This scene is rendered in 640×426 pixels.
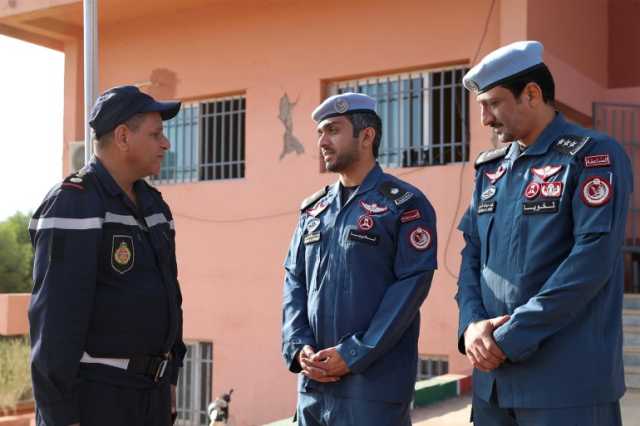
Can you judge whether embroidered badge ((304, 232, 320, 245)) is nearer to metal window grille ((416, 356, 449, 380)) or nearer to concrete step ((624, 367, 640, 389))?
concrete step ((624, 367, 640, 389))

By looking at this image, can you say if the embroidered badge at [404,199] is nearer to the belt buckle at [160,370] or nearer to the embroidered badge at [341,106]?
the embroidered badge at [341,106]

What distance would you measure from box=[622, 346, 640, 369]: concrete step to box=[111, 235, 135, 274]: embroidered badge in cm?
501

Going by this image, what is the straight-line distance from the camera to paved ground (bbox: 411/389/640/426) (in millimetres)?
5305

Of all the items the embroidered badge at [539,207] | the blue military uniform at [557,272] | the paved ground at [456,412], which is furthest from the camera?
the paved ground at [456,412]

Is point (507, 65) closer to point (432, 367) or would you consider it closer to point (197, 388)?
point (432, 367)

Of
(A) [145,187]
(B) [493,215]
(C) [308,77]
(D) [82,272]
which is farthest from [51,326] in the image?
(C) [308,77]

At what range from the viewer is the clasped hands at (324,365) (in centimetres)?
285

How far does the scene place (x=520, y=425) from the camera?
7.92ft

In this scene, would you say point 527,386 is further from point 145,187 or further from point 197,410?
point 197,410

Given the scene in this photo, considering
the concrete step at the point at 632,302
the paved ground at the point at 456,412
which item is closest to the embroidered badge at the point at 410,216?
the paved ground at the point at 456,412

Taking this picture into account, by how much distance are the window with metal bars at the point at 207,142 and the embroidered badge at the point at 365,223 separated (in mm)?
6295

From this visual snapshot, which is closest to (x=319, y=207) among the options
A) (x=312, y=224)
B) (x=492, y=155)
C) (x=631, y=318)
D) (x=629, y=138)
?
(x=312, y=224)

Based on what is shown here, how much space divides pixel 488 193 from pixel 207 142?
23.5 ft

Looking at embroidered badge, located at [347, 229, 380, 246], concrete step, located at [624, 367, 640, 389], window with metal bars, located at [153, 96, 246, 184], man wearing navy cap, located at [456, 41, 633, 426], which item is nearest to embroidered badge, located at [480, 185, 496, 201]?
man wearing navy cap, located at [456, 41, 633, 426]
